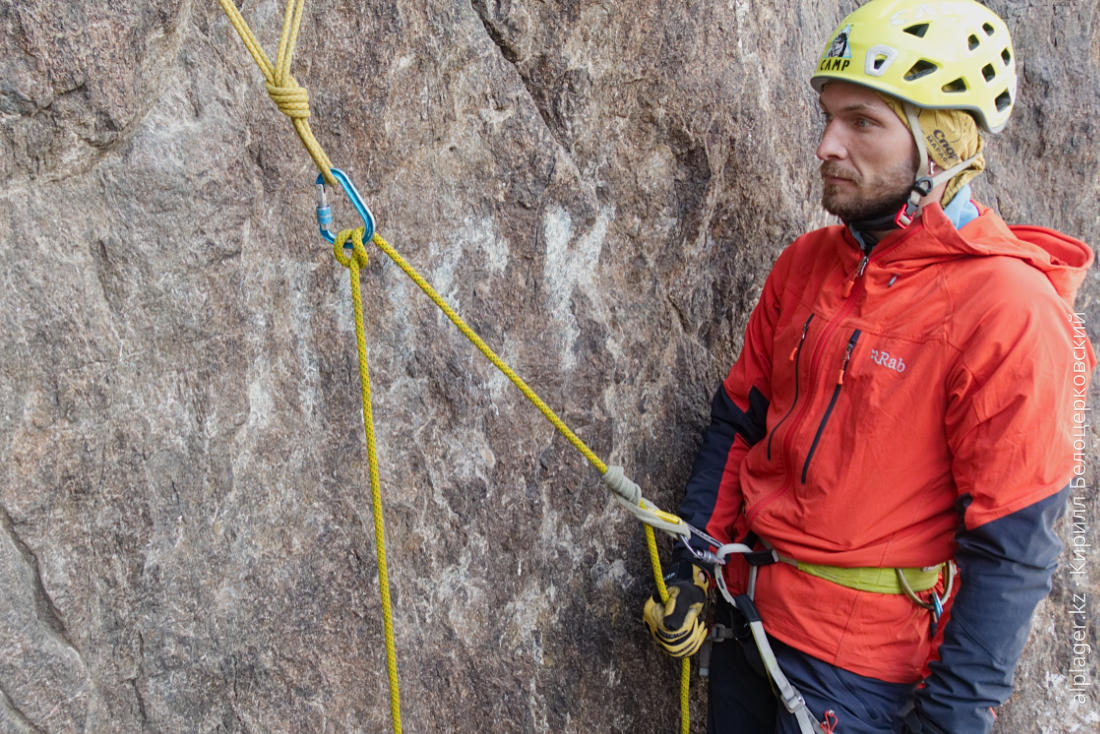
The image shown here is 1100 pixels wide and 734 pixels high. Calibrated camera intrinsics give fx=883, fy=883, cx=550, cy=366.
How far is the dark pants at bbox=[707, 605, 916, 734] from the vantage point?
2.62 metres

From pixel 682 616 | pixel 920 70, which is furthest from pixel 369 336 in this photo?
pixel 920 70

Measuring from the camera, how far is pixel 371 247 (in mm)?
2926

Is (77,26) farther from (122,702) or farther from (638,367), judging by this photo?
(638,367)

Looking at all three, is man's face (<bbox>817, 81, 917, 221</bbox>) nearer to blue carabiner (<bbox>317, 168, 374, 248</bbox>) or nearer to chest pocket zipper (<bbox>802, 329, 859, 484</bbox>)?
chest pocket zipper (<bbox>802, 329, 859, 484</bbox>)

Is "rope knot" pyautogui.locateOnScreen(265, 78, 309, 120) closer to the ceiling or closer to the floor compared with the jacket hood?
closer to the ceiling

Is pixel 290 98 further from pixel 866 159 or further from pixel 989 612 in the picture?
pixel 989 612

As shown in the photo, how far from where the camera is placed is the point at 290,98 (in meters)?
2.20

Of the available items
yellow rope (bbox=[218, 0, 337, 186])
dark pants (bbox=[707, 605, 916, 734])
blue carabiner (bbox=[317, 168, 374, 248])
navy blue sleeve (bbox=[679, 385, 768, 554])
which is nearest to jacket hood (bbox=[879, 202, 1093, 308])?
navy blue sleeve (bbox=[679, 385, 768, 554])

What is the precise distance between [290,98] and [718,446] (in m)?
1.85

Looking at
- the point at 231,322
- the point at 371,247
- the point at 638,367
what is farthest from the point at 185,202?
the point at 638,367

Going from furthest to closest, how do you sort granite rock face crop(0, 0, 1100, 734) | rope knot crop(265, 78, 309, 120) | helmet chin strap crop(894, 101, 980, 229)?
helmet chin strap crop(894, 101, 980, 229) < granite rock face crop(0, 0, 1100, 734) < rope knot crop(265, 78, 309, 120)

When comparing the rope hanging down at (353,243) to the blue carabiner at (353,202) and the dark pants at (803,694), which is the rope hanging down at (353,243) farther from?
the dark pants at (803,694)

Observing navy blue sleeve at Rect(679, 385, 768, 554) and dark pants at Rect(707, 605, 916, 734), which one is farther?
navy blue sleeve at Rect(679, 385, 768, 554)

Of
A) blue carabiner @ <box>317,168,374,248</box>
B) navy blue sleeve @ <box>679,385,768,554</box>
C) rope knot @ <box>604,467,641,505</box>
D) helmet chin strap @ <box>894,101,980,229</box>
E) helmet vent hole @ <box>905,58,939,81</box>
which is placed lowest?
navy blue sleeve @ <box>679,385,768,554</box>
